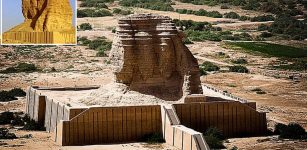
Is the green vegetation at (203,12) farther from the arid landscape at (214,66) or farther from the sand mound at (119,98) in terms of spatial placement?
the sand mound at (119,98)

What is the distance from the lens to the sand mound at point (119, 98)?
3269cm

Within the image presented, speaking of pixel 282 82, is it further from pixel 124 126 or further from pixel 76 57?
pixel 124 126

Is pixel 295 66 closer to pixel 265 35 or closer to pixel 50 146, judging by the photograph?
pixel 265 35

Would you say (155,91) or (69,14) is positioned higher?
(69,14)

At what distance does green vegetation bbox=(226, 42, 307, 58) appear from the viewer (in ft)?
235

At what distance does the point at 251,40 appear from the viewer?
3159 inches

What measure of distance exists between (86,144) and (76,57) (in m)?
37.3

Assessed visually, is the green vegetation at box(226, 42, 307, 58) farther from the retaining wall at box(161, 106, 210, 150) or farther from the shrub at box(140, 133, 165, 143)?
the retaining wall at box(161, 106, 210, 150)

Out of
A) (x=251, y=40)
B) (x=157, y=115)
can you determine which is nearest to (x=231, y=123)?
(x=157, y=115)

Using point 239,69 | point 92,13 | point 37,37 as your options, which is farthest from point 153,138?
point 92,13

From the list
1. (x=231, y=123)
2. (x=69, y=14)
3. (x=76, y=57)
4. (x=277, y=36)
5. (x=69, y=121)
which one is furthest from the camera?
(x=277, y=36)

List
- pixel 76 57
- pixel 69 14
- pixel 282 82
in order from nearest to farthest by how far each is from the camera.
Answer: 1. pixel 69 14
2. pixel 282 82
3. pixel 76 57

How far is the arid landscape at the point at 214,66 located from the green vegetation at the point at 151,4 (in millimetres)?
3119

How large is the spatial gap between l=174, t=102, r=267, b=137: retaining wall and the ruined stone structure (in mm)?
1227
